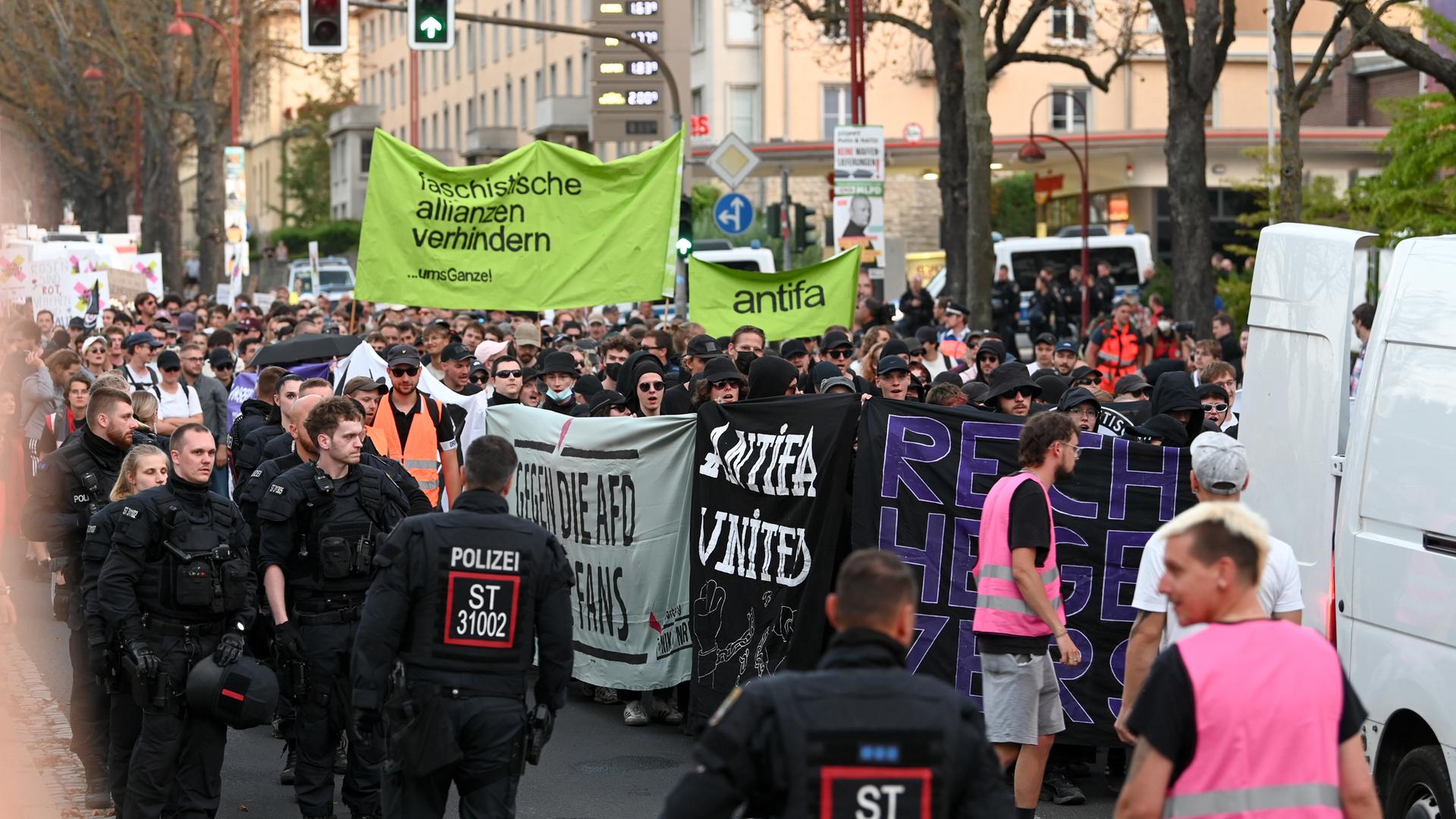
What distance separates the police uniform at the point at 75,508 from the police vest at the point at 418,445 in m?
1.63

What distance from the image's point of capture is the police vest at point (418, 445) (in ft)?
34.7

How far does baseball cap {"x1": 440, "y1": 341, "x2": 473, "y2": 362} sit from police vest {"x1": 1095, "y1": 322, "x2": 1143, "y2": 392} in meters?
7.42

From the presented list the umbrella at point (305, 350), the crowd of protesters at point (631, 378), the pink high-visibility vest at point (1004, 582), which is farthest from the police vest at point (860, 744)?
the umbrella at point (305, 350)

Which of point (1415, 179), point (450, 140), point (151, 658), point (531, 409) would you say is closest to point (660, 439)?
point (531, 409)

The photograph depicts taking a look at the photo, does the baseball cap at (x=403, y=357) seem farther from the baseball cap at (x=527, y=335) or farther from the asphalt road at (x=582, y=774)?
the baseball cap at (x=527, y=335)

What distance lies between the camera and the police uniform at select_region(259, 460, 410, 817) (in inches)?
306

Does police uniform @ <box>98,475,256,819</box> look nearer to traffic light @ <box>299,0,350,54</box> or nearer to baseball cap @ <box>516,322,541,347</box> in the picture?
baseball cap @ <box>516,322,541,347</box>

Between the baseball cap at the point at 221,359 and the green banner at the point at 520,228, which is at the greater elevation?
the green banner at the point at 520,228

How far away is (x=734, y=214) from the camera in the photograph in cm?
2317

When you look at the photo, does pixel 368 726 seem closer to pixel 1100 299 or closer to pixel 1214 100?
pixel 1100 299

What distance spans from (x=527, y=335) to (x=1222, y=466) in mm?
11177

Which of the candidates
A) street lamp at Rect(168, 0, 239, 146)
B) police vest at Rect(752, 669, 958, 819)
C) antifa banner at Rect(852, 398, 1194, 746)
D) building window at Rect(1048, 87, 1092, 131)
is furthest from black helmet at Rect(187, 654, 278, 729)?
building window at Rect(1048, 87, 1092, 131)

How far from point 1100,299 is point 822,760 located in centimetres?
2876

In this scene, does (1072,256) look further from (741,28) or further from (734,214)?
(741,28)
